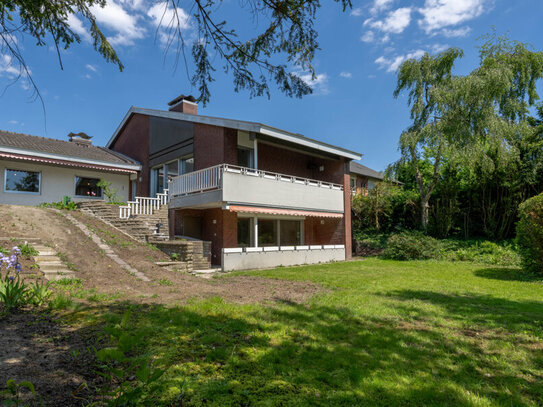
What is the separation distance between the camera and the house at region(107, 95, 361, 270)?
14031 mm

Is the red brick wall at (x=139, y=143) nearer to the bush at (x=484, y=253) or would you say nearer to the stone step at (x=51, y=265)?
the stone step at (x=51, y=265)

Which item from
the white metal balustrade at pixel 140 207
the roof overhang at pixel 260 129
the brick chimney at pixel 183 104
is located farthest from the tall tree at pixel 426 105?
the white metal balustrade at pixel 140 207

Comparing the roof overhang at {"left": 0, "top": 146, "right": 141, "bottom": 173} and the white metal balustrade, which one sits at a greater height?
the roof overhang at {"left": 0, "top": 146, "right": 141, "bottom": 173}

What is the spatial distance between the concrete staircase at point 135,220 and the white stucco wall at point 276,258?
3898 mm

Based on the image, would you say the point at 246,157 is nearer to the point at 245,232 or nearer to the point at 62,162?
the point at 245,232

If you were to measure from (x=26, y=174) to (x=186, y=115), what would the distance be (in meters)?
9.80

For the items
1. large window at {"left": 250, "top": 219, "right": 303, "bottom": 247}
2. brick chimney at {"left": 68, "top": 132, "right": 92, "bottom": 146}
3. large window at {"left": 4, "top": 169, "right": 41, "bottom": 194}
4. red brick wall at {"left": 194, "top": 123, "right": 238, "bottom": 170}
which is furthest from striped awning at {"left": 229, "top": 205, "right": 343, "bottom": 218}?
brick chimney at {"left": 68, "top": 132, "right": 92, "bottom": 146}

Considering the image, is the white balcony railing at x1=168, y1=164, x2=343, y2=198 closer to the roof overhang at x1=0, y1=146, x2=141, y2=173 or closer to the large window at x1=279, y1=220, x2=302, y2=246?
the large window at x1=279, y1=220, x2=302, y2=246

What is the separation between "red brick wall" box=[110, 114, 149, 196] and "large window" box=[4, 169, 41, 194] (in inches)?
221

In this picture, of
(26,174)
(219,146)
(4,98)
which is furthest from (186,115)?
(4,98)

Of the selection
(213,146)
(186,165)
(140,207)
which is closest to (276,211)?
(213,146)

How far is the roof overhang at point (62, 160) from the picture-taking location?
631 inches

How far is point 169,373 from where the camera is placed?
320 centimetres

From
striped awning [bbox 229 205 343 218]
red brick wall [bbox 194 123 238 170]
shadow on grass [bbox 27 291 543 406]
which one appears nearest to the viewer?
shadow on grass [bbox 27 291 543 406]
